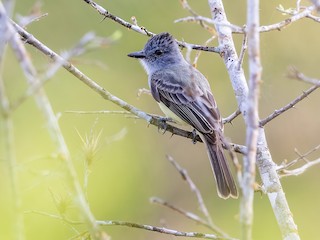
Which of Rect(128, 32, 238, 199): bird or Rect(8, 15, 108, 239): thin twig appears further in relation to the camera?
Rect(128, 32, 238, 199): bird

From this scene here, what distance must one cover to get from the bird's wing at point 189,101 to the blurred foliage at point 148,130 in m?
2.60

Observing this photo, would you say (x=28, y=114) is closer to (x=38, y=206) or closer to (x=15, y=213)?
(x=38, y=206)

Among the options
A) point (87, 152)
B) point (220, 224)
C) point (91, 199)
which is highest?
point (91, 199)

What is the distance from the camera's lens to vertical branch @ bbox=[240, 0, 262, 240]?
242 centimetres

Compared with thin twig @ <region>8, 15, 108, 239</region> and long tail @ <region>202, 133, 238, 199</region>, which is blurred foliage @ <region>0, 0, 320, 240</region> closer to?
long tail @ <region>202, 133, 238, 199</region>

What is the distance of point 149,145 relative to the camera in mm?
9797

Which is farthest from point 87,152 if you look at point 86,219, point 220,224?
point 220,224

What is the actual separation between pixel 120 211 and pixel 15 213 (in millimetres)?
6872

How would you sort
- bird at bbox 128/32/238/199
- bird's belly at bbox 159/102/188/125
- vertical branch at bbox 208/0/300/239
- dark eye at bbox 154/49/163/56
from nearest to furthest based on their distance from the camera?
vertical branch at bbox 208/0/300/239 < bird at bbox 128/32/238/199 < bird's belly at bbox 159/102/188/125 < dark eye at bbox 154/49/163/56

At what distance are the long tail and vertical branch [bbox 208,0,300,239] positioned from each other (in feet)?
2.53

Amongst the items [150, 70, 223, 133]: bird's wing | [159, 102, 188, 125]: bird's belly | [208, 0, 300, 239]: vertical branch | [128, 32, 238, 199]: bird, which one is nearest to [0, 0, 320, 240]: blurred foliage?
[128, 32, 238, 199]: bird

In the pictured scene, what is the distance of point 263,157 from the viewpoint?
157 inches

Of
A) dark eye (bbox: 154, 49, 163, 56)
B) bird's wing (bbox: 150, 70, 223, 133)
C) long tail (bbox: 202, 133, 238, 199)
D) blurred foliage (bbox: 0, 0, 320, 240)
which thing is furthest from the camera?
blurred foliage (bbox: 0, 0, 320, 240)

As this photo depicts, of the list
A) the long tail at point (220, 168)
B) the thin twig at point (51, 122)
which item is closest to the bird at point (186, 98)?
the long tail at point (220, 168)
